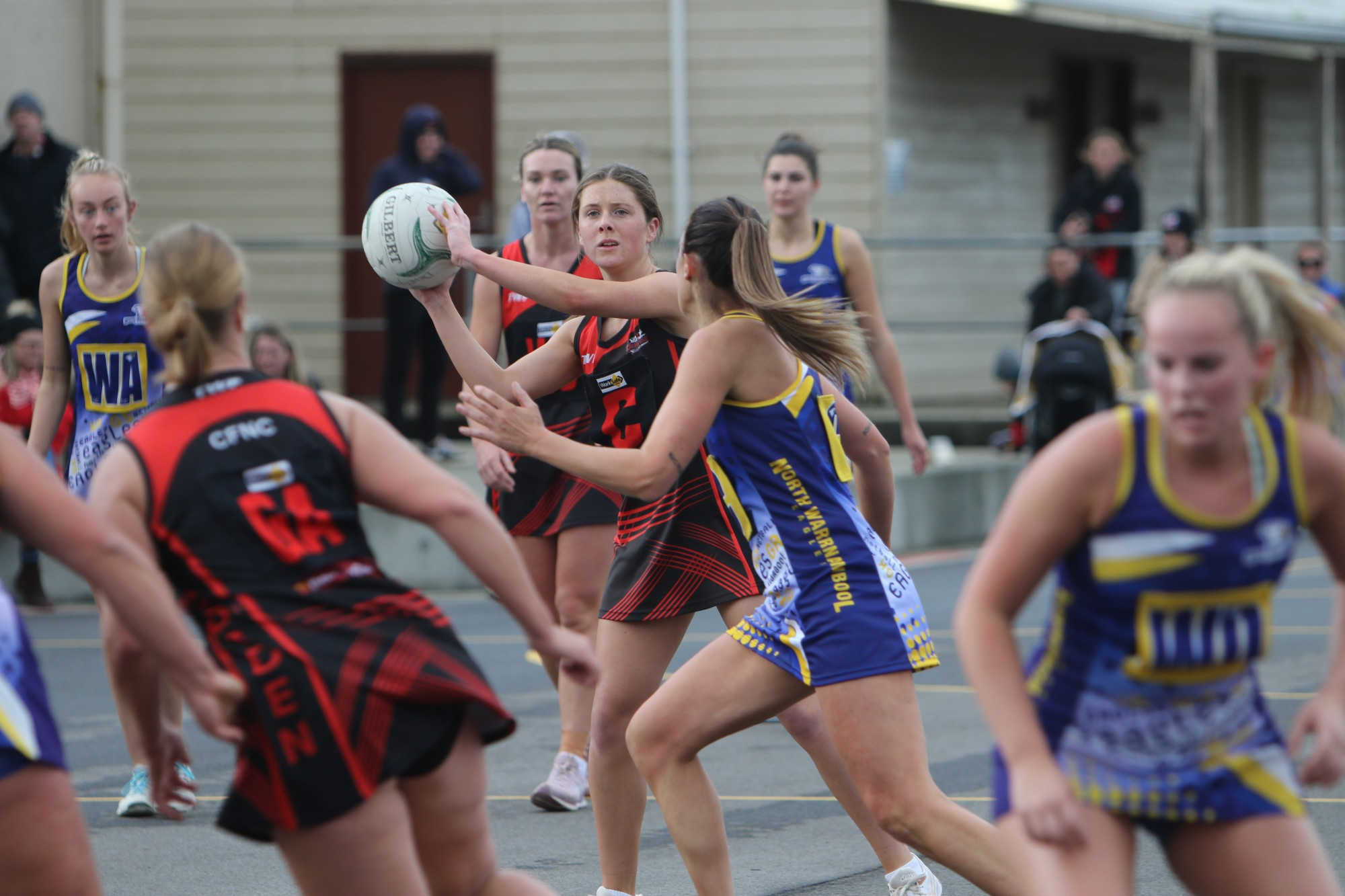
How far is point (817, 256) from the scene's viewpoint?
8305 millimetres

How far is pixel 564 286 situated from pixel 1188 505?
8.05 feet

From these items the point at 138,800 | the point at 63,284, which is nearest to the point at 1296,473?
the point at 138,800

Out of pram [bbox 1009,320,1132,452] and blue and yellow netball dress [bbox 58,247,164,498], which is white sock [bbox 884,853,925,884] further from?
pram [bbox 1009,320,1132,452]

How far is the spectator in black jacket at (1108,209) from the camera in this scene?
584 inches

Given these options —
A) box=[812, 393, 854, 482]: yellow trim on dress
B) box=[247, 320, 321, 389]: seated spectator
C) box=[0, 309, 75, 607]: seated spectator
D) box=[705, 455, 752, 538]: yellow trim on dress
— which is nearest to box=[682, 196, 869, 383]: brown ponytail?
box=[812, 393, 854, 482]: yellow trim on dress

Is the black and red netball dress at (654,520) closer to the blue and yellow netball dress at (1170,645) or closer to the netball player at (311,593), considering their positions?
the netball player at (311,593)

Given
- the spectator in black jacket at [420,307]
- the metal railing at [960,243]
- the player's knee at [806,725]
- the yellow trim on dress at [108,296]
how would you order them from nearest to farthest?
1. the player's knee at [806,725]
2. the yellow trim on dress at [108,296]
3. the spectator in black jacket at [420,307]
4. the metal railing at [960,243]

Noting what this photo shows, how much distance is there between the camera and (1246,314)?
3.13 meters

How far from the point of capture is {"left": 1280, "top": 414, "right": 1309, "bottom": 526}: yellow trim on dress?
3182 mm

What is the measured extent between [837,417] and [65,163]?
31.0ft

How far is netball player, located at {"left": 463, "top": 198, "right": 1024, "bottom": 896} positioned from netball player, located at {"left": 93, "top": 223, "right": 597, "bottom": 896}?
83 centimetres

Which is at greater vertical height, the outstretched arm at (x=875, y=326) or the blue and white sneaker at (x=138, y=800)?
the outstretched arm at (x=875, y=326)

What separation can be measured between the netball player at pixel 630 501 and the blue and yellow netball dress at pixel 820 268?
102 inches

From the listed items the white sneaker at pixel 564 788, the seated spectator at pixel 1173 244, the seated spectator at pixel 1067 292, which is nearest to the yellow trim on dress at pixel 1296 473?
the white sneaker at pixel 564 788
